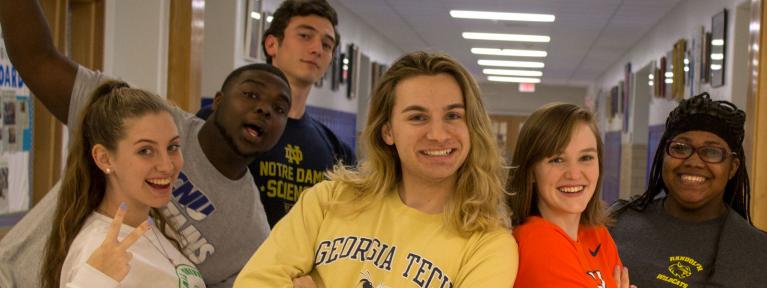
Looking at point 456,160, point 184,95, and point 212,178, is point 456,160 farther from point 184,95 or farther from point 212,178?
point 184,95

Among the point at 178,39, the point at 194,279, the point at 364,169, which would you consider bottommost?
the point at 194,279

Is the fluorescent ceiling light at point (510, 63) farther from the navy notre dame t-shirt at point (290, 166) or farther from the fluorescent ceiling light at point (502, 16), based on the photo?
the navy notre dame t-shirt at point (290, 166)

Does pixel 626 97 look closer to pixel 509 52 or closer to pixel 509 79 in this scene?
pixel 509 52

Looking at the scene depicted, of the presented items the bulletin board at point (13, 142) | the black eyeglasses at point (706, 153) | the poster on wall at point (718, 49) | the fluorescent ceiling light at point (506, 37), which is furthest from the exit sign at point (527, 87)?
the black eyeglasses at point (706, 153)

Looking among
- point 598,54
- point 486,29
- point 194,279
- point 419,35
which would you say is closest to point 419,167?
point 194,279

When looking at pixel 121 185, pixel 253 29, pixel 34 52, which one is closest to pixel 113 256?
pixel 121 185

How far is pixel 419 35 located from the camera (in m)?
14.5

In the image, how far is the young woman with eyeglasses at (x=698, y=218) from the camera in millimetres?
2797

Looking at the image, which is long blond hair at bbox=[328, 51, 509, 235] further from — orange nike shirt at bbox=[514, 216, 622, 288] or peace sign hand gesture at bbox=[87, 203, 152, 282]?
peace sign hand gesture at bbox=[87, 203, 152, 282]

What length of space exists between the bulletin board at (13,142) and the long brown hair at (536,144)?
105 inches

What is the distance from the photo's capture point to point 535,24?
12008 millimetres

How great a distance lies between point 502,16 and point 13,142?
820cm

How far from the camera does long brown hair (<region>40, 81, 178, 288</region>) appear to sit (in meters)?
2.13

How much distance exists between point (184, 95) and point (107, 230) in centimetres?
303
